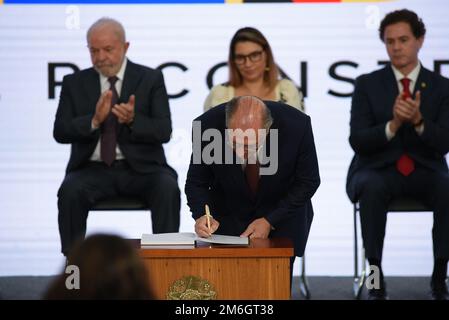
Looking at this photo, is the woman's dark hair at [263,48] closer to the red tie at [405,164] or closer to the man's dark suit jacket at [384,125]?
the man's dark suit jacket at [384,125]

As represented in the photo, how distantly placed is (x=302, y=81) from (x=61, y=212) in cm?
185

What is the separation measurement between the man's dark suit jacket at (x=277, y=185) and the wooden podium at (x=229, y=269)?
668 mm

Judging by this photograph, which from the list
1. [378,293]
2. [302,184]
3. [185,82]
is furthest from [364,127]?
[185,82]

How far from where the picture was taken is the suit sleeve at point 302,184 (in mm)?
4238

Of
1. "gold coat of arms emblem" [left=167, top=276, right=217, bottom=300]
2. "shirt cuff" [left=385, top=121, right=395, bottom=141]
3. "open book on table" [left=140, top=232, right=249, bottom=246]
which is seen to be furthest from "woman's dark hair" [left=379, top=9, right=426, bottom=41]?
"gold coat of arms emblem" [left=167, top=276, right=217, bottom=300]

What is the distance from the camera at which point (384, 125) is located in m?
5.18

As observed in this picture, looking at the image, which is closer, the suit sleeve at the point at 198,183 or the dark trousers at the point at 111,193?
the suit sleeve at the point at 198,183

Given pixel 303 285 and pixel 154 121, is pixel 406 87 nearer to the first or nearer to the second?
pixel 303 285

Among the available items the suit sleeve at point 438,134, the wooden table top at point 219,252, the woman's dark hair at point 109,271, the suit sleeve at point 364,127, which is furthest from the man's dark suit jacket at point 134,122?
the woman's dark hair at point 109,271

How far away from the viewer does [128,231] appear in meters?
6.20

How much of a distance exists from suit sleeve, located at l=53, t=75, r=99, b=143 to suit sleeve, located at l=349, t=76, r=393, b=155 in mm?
1428

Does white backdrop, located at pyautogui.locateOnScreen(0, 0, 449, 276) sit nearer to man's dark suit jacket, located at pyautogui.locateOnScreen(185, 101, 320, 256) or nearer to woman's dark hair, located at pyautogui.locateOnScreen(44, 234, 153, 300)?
man's dark suit jacket, located at pyautogui.locateOnScreen(185, 101, 320, 256)

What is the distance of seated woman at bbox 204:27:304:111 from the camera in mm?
5266
